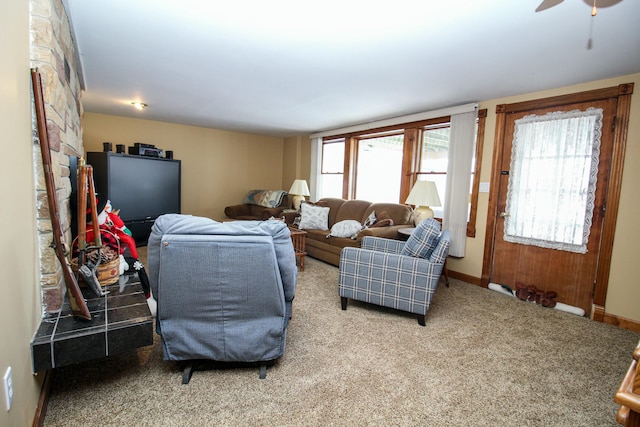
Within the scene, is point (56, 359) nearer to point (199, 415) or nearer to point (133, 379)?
point (133, 379)

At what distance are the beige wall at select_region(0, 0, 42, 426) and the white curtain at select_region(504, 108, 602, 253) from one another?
390cm

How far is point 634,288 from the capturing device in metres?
2.64

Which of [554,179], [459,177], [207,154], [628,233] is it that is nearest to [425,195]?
[459,177]

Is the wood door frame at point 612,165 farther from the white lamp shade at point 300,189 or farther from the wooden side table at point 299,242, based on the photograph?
the white lamp shade at point 300,189

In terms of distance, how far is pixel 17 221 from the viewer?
1174 mm

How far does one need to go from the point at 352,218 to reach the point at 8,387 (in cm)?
404

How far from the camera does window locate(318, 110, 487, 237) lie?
408 centimetres

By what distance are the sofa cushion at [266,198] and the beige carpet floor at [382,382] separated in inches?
142

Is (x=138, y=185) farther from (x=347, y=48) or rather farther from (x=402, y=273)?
(x=402, y=273)

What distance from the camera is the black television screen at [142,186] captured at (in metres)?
4.52

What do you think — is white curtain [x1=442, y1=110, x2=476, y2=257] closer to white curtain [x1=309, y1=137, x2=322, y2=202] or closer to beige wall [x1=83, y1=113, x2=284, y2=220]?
white curtain [x1=309, y1=137, x2=322, y2=202]

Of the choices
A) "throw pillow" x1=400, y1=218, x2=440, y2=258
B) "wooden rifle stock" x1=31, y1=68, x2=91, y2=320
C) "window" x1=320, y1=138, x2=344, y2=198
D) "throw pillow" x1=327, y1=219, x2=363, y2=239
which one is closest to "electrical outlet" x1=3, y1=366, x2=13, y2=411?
"wooden rifle stock" x1=31, y1=68, x2=91, y2=320

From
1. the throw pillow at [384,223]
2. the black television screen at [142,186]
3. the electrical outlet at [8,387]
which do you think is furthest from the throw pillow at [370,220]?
the electrical outlet at [8,387]

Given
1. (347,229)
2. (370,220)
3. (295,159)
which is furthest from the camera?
(295,159)
